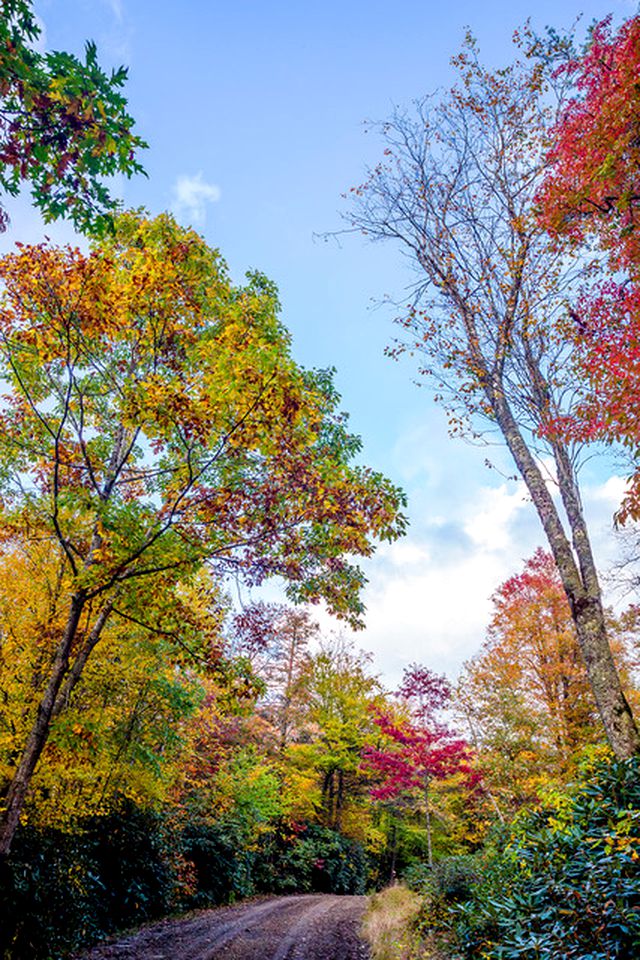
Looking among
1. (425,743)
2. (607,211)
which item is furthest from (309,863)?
(607,211)

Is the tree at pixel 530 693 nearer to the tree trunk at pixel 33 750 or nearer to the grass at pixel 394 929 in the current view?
the grass at pixel 394 929

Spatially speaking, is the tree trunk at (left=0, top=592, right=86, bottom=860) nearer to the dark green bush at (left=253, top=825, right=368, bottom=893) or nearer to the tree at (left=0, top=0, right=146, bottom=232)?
the tree at (left=0, top=0, right=146, bottom=232)

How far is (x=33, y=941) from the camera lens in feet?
20.2

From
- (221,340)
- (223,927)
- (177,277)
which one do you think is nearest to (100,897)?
(223,927)

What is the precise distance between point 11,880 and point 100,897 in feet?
9.27

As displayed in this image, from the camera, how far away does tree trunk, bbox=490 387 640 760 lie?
16.8 ft

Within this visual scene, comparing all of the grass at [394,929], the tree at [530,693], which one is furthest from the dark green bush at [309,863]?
the tree at [530,693]

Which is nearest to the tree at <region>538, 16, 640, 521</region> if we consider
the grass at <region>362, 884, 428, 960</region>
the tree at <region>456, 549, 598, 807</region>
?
the grass at <region>362, 884, 428, 960</region>

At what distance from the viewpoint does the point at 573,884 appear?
11.9 ft

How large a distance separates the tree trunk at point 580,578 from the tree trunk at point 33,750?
589cm

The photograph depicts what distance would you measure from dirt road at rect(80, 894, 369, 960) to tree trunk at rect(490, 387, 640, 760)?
21.1ft

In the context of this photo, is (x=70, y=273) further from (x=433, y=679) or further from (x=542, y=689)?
(x=542, y=689)

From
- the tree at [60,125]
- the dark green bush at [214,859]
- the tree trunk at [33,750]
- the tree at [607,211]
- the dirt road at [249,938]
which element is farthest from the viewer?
the dark green bush at [214,859]

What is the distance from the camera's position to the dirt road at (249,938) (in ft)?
23.7
